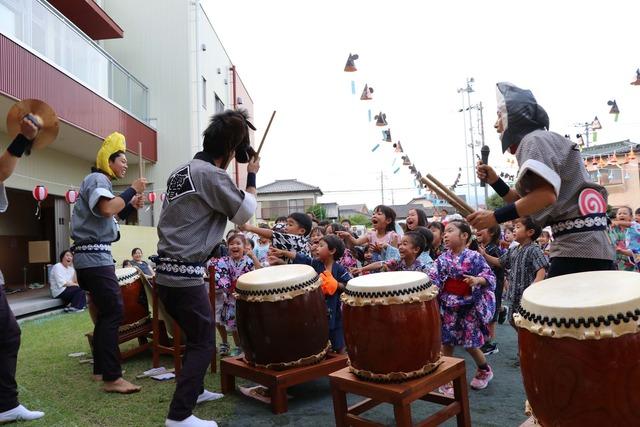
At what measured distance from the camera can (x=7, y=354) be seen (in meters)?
2.74

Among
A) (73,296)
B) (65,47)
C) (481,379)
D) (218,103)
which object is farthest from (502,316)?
(218,103)

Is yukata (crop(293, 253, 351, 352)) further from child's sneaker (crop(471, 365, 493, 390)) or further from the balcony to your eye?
the balcony

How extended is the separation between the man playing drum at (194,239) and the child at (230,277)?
1.47 metres

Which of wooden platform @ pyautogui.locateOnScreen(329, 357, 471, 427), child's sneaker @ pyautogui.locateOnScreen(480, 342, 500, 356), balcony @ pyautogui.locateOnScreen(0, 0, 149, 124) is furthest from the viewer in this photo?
balcony @ pyautogui.locateOnScreen(0, 0, 149, 124)

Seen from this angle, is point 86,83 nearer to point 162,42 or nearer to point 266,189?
point 162,42

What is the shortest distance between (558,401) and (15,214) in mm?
13398

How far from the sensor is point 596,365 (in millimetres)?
1554

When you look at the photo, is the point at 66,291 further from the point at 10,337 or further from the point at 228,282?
the point at 10,337

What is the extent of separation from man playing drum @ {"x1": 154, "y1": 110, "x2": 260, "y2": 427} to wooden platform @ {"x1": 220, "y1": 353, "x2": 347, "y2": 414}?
42cm

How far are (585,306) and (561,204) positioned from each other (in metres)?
0.72

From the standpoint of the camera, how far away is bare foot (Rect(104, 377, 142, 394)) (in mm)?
3379

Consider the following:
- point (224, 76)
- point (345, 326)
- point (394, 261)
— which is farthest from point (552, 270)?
point (224, 76)

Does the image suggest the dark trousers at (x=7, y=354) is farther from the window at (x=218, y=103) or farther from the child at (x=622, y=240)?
the window at (x=218, y=103)

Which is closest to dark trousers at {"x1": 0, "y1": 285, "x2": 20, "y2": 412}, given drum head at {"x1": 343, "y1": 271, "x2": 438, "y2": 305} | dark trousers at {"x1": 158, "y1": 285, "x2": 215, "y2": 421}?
dark trousers at {"x1": 158, "y1": 285, "x2": 215, "y2": 421}
